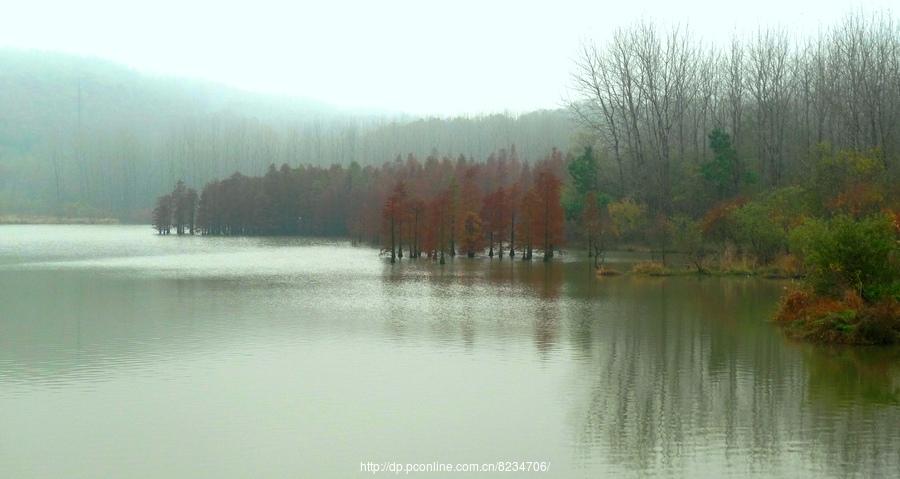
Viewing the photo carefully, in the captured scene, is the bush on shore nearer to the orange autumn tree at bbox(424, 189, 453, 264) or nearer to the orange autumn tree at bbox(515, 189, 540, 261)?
the orange autumn tree at bbox(424, 189, 453, 264)

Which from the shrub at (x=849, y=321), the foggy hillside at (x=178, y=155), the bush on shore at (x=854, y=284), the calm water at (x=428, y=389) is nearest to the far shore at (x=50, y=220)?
the foggy hillside at (x=178, y=155)

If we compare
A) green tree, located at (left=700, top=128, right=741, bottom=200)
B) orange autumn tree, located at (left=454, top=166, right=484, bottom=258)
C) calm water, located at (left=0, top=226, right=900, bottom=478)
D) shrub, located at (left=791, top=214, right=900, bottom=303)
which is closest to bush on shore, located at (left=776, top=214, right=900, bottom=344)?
shrub, located at (left=791, top=214, right=900, bottom=303)

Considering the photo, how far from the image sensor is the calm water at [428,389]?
11773 millimetres

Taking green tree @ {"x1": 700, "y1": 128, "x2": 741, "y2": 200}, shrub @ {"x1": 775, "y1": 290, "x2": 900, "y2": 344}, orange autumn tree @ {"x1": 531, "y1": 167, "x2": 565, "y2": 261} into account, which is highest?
green tree @ {"x1": 700, "y1": 128, "x2": 741, "y2": 200}

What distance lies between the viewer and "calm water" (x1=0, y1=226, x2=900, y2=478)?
11.8 meters

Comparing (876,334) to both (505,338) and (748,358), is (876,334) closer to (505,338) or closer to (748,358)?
(748,358)

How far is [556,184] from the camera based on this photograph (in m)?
58.8

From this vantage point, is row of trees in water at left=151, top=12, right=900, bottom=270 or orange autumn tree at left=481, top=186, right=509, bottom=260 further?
orange autumn tree at left=481, top=186, right=509, bottom=260

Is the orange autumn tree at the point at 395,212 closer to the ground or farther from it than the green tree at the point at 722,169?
closer to the ground

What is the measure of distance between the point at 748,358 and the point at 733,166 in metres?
36.8

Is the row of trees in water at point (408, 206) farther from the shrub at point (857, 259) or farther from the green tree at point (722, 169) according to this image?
the shrub at point (857, 259)

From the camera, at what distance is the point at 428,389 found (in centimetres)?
1578

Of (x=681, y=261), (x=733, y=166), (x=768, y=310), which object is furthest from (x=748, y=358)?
(x=733, y=166)

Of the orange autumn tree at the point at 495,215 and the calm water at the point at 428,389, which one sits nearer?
the calm water at the point at 428,389
